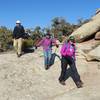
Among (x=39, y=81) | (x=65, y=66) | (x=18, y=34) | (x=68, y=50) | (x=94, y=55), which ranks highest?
(x=18, y=34)

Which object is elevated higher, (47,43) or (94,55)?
(47,43)

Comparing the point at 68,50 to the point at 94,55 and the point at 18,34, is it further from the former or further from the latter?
the point at 18,34

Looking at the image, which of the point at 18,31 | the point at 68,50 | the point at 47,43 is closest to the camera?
the point at 68,50

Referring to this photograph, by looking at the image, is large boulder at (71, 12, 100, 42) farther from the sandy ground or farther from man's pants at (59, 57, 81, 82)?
man's pants at (59, 57, 81, 82)

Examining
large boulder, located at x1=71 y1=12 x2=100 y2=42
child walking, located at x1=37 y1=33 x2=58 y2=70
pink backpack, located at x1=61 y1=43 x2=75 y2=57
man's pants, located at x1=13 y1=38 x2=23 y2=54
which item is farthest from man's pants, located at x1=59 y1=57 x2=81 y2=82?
large boulder, located at x1=71 y1=12 x2=100 y2=42

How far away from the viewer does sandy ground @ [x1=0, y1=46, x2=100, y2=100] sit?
52.3ft

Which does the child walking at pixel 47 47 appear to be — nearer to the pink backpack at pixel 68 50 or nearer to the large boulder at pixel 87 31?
the pink backpack at pixel 68 50

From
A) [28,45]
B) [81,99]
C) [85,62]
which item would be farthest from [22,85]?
[28,45]

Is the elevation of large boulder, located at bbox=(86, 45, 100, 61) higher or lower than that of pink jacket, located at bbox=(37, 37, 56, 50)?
lower

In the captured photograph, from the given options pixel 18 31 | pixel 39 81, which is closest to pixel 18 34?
pixel 18 31

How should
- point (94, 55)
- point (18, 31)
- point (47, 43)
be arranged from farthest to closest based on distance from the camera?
point (18, 31)
point (94, 55)
point (47, 43)

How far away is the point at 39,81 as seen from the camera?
57.9ft

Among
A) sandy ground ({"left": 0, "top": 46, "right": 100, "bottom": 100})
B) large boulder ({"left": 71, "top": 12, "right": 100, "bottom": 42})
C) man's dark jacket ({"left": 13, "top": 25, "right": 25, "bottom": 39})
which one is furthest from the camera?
large boulder ({"left": 71, "top": 12, "right": 100, "bottom": 42})

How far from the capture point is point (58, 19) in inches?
1384
